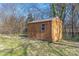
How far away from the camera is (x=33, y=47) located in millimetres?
3574

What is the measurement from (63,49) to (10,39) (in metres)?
0.65

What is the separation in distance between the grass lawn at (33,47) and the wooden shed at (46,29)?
0.07m

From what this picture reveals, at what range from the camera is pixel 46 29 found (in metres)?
3.59

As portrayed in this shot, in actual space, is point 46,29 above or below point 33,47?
above

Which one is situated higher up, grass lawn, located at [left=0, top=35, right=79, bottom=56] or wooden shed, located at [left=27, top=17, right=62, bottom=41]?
wooden shed, located at [left=27, top=17, right=62, bottom=41]

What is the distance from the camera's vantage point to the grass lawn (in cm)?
354

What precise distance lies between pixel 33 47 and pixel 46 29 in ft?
0.89

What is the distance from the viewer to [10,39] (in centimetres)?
357

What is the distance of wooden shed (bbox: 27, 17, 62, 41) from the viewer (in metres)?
3.58

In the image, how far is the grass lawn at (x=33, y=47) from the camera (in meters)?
3.54

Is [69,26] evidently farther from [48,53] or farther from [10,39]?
[10,39]

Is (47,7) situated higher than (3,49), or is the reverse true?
(47,7)

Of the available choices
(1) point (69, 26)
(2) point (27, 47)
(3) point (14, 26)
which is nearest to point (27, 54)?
(2) point (27, 47)

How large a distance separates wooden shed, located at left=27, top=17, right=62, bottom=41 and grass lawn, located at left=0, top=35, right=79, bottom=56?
7 cm
